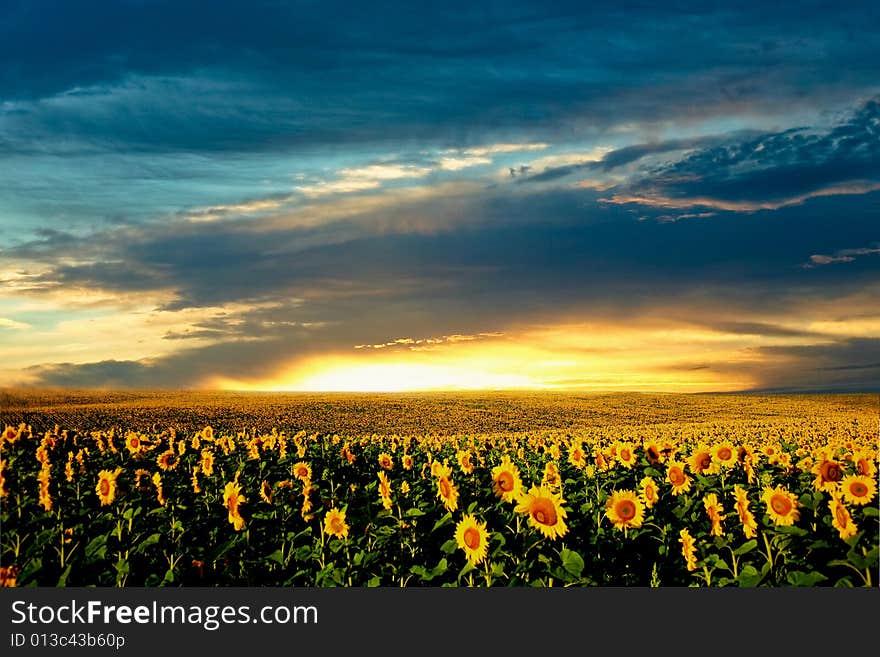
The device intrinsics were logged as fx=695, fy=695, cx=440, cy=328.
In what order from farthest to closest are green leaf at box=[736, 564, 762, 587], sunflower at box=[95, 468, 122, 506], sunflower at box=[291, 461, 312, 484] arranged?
sunflower at box=[291, 461, 312, 484]
sunflower at box=[95, 468, 122, 506]
green leaf at box=[736, 564, 762, 587]

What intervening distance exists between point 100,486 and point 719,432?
12.3 m

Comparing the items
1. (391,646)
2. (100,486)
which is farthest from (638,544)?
(100,486)

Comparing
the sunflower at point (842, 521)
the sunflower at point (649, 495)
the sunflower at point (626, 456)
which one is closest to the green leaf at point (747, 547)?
the sunflower at point (842, 521)

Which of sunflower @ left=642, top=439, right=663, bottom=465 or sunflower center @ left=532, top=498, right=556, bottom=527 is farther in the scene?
sunflower @ left=642, top=439, right=663, bottom=465

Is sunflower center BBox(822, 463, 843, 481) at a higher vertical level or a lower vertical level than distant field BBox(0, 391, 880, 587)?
higher

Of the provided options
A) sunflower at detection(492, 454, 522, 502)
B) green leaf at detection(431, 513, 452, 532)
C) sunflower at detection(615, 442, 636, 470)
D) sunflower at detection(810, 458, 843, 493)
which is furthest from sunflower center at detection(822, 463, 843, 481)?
green leaf at detection(431, 513, 452, 532)

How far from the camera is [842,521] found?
568 centimetres

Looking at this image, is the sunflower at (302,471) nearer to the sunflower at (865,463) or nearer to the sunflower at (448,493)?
the sunflower at (448,493)

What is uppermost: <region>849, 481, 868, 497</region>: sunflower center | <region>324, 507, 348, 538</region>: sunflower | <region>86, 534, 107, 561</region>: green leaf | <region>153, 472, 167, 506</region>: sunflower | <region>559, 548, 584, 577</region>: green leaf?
<region>849, 481, 868, 497</region>: sunflower center

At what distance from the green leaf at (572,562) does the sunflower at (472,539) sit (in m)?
0.65

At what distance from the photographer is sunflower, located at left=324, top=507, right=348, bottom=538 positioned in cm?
658

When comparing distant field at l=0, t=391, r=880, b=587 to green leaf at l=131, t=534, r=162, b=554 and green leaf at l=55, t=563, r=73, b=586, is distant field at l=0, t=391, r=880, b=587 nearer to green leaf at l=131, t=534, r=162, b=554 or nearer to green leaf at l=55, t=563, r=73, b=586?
green leaf at l=131, t=534, r=162, b=554

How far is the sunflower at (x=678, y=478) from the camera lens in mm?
6992

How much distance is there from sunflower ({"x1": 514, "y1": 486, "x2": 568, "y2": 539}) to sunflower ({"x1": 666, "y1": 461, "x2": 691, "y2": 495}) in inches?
65.4
